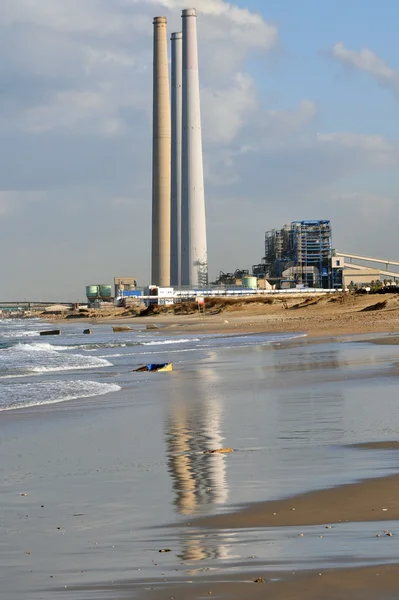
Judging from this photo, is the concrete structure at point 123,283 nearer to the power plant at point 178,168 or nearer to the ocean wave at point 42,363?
the power plant at point 178,168

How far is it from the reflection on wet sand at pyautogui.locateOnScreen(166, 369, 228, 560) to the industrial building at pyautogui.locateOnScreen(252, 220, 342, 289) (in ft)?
407

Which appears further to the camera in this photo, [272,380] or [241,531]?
[272,380]

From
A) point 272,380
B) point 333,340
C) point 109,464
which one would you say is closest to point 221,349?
point 333,340

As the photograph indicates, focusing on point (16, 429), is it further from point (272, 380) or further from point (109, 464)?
point (272, 380)

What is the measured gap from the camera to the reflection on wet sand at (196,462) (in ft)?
24.4

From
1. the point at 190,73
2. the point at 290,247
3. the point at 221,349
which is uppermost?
the point at 190,73

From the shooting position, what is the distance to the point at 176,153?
475 ft

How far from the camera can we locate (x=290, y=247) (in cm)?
14575

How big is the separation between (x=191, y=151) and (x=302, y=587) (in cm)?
13564

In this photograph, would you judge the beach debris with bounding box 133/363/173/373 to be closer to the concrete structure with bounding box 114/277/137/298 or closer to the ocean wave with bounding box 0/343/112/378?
the ocean wave with bounding box 0/343/112/378

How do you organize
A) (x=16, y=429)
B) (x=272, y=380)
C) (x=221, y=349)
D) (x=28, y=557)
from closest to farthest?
(x=28, y=557), (x=16, y=429), (x=272, y=380), (x=221, y=349)

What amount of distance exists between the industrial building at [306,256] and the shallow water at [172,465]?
117458 mm

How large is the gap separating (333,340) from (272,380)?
59.6ft

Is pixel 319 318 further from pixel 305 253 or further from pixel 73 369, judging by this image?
pixel 305 253
